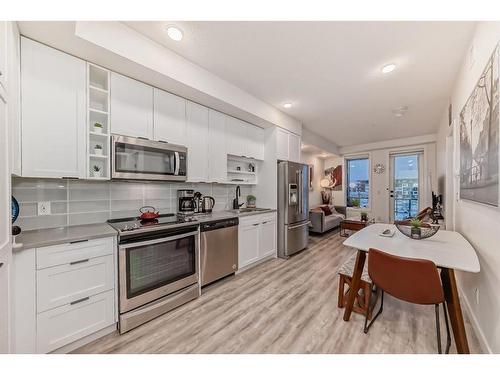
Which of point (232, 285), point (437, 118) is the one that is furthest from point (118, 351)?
point (437, 118)

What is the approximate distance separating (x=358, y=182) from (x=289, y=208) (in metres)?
4.31

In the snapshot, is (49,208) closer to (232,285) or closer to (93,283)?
(93,283)

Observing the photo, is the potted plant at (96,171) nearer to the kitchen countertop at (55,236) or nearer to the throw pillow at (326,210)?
the kitchen countertop at (55,236)

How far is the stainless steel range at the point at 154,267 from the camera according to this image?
1.76 m

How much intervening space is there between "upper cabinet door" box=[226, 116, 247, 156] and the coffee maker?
87cm

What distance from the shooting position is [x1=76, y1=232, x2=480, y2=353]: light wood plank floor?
158cm

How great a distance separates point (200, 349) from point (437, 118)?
18.5 ft

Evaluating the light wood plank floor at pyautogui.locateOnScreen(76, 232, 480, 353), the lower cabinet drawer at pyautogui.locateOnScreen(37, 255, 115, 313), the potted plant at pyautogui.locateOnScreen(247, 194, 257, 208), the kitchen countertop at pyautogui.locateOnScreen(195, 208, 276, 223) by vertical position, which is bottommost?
the light wood plank floor at pyautogui.locateOnScreen(76, 232, 480, 353)

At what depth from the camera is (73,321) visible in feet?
5.04

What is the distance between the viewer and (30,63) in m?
1.59

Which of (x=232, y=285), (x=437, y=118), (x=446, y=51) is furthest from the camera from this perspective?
(x=437, y=118)

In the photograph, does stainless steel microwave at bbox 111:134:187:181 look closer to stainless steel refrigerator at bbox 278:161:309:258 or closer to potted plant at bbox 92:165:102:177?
potted plant at bbox 92:165:102:177

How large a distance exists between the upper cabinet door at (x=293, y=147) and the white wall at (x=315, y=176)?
2170mm

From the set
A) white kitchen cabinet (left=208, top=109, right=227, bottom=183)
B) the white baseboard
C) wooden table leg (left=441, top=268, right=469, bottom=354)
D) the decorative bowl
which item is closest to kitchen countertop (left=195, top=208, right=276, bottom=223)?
white kitchen cabinet (left=208, top=109, right=227, bottom=183)
